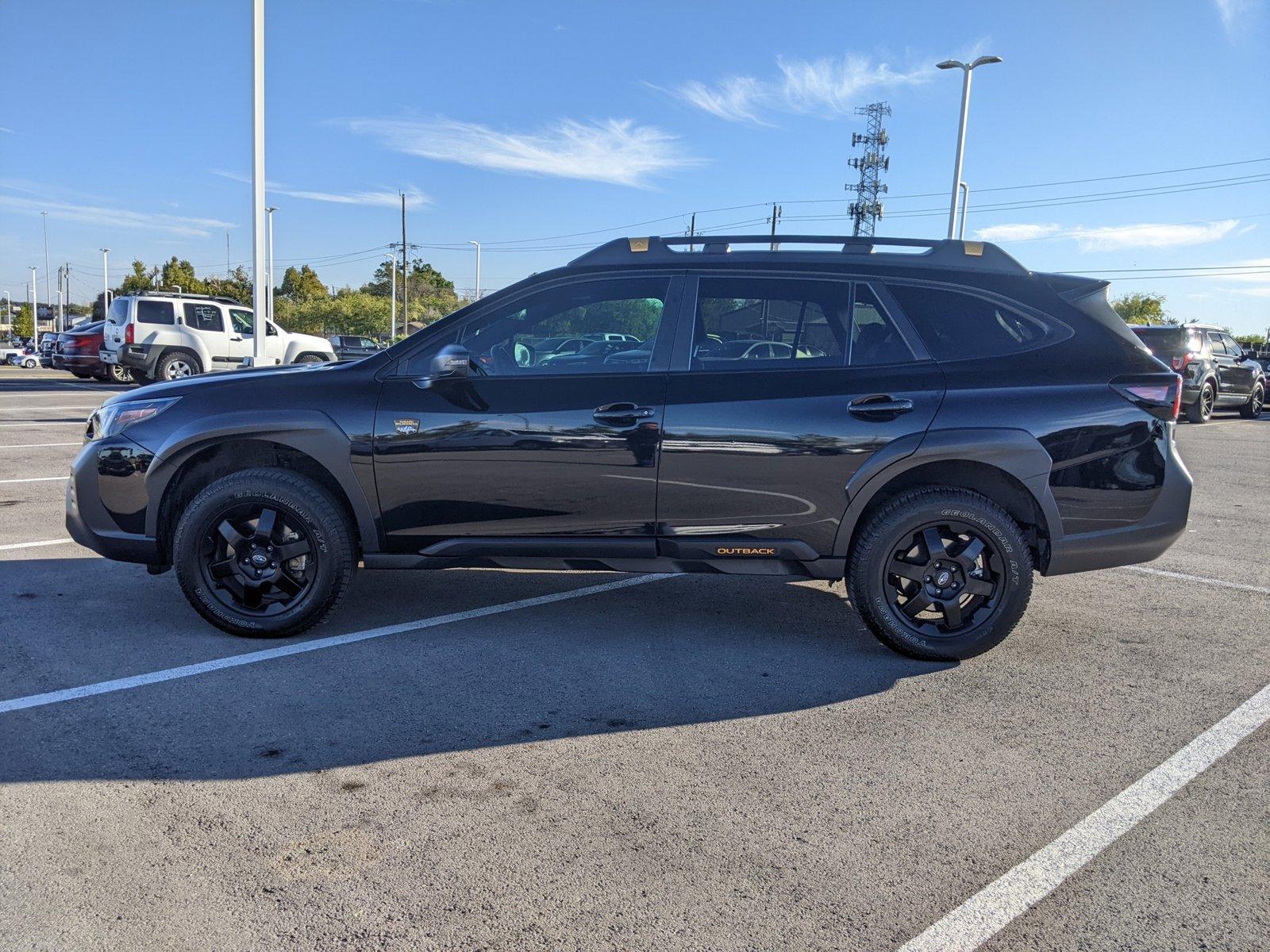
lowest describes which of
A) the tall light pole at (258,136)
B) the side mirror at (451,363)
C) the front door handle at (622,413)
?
the front door handle at (622,413)

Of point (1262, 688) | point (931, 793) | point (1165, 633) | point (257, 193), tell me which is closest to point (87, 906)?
point (931, 793)

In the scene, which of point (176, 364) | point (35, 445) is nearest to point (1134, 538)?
point (35, 445)

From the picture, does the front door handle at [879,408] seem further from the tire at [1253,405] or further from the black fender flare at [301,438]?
the tire at [1253,405]

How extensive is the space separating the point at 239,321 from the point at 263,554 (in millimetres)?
18098

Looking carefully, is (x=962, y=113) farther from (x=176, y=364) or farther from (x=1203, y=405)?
(x=176, y=364)

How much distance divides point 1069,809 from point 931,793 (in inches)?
16.0

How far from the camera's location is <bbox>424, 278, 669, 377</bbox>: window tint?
442 cm

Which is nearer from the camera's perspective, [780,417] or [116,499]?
[780,417]

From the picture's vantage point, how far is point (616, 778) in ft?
10.4

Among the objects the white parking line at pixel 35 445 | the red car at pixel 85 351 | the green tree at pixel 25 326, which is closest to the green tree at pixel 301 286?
the green tree at pixel 25 326

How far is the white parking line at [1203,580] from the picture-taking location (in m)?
5.79

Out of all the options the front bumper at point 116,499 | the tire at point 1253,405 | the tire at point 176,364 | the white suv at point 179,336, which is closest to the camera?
the front bumper at point 116,499

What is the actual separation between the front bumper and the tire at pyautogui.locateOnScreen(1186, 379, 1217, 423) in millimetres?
19723

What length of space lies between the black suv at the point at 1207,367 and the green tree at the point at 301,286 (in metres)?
89.0
